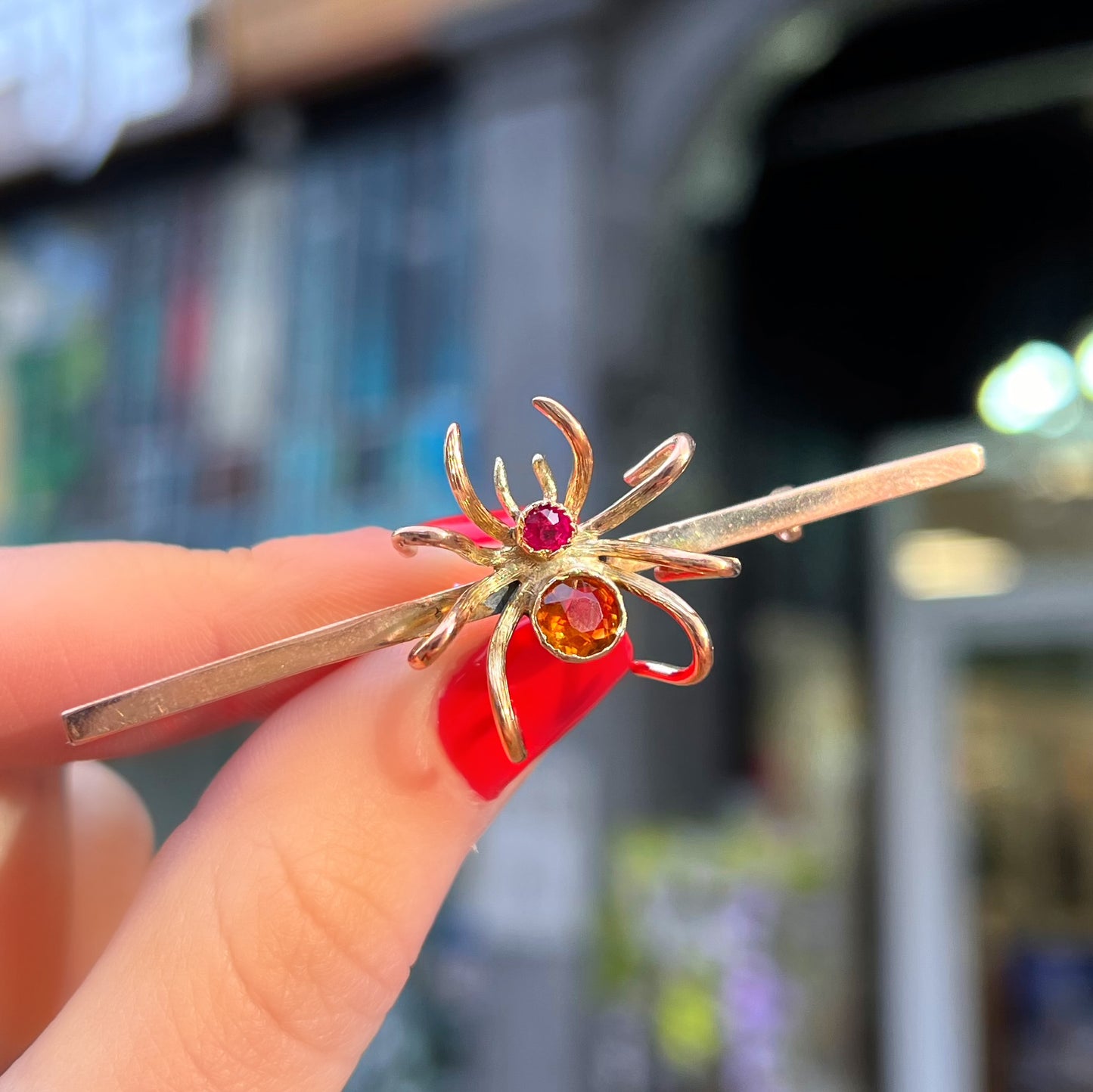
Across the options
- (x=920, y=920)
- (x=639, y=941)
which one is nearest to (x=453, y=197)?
(x=639, y=941)

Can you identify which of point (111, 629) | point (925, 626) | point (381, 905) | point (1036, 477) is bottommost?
point (381, 905)

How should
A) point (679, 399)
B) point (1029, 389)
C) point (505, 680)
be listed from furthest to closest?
1. point (1029, 389)
2. point (679, 399)
3. point (505, 680)

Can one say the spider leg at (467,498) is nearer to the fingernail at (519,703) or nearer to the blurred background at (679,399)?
the fingernail at (519,703)

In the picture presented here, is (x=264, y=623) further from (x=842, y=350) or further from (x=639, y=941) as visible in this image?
(x=842, y=350)

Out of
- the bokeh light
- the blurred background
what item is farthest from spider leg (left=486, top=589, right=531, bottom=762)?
the bokeh light

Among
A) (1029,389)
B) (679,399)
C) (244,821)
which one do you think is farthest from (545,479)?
(1029,389)

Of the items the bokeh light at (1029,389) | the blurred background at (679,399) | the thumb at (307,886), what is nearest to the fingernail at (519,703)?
the thumb at (307,886)

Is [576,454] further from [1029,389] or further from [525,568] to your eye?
[1029,389]
